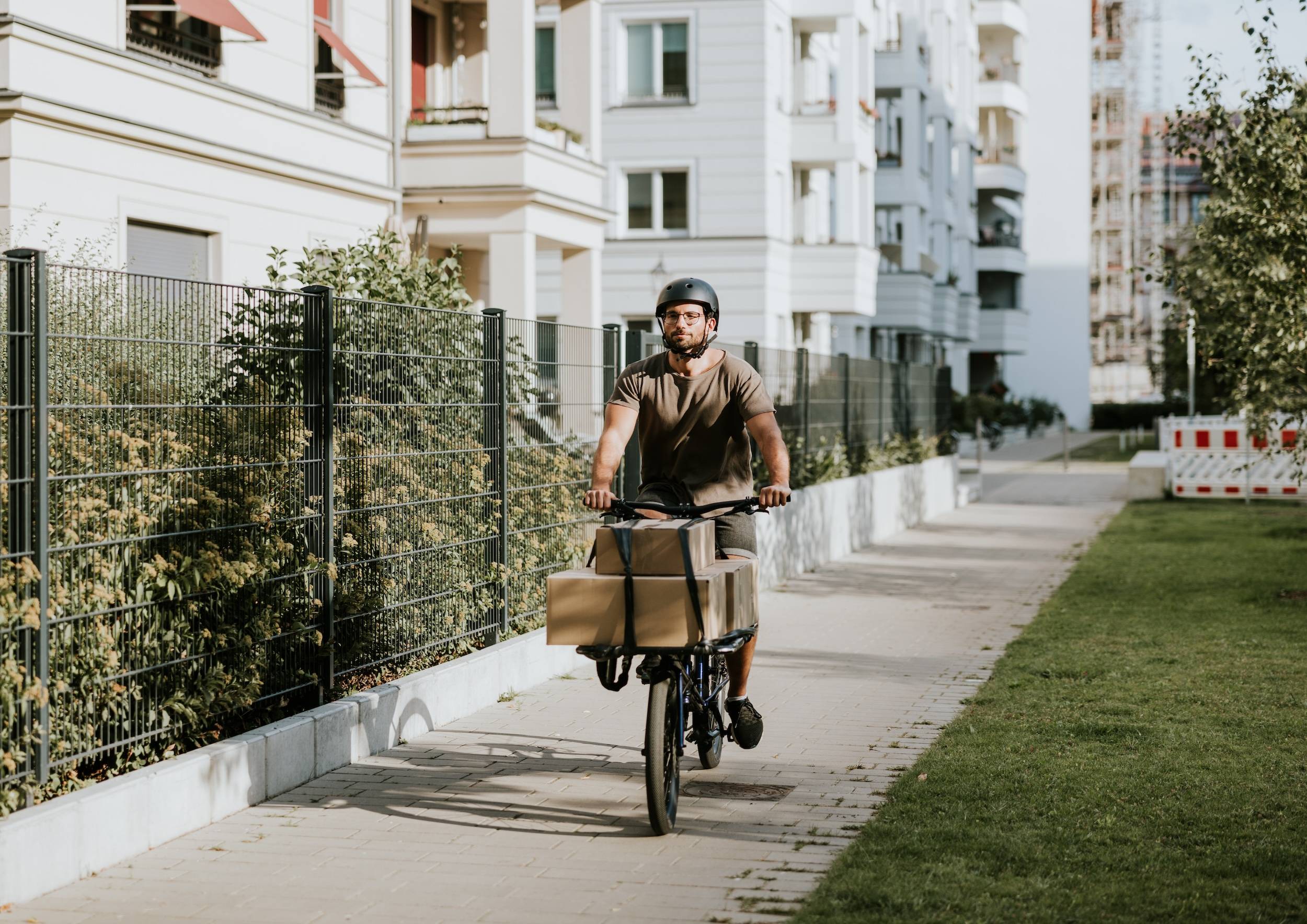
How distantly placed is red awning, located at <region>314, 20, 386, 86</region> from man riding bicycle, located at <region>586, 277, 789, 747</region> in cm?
1211

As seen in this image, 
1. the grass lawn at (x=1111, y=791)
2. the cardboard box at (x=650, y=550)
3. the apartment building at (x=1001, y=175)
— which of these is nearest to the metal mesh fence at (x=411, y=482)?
the cardboard box at (x=650, y=550)

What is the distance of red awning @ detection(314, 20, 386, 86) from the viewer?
18.2 meters

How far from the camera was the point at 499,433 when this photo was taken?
10.1 meters

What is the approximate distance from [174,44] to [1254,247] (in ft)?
32.9

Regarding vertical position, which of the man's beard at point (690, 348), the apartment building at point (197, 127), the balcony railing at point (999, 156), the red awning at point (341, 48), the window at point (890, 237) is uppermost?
the balcony railing at point (999, 156)

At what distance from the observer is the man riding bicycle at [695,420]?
706 cm

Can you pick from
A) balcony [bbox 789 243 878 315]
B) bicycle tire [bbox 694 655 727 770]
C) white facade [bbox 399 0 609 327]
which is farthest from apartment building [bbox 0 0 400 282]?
balcony [bbox 789 243 878 315]

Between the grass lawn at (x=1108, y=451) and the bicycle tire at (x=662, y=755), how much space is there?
37.2m

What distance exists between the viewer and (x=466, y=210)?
20453 mm

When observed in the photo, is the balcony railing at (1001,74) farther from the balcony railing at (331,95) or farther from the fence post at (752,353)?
the fence post at (752,353)

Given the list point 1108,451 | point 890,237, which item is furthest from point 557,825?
point 1108,451

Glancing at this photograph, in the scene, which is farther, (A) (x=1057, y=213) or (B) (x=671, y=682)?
(A) (x=1057, y=213)

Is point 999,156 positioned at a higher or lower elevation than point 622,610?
higher

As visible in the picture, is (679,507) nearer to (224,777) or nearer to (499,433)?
(224,777)
